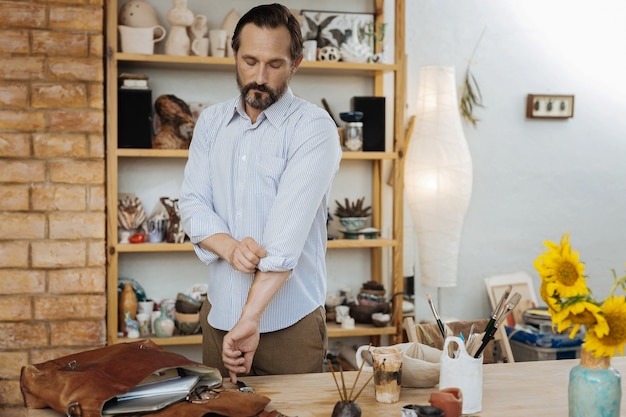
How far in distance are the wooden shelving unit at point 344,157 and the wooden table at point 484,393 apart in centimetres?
176

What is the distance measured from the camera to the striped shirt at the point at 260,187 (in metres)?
2.09

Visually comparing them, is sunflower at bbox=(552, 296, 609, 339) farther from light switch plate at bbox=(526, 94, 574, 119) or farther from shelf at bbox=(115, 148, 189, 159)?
light switch plate at bbox=(526, 94, 574, 119)

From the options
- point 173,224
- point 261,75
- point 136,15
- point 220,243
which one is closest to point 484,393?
point 220,243

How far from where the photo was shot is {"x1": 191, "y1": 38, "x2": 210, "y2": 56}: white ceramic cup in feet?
12.1

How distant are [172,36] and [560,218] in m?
2.51

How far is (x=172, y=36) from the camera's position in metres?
3.68

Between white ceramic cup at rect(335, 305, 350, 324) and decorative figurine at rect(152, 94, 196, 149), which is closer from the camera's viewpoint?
decorative figurine at rect(152, 94, 196, 149)

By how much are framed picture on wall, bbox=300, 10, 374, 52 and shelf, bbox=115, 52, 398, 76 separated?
136 mm

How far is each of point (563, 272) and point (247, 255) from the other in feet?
2.67

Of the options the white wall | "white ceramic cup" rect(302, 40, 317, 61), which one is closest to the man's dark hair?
"white ceramic cup" rect(302, 40, 317, 61)

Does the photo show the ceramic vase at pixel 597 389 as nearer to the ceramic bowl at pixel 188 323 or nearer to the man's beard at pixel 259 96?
the man's beard at pixel 259 96

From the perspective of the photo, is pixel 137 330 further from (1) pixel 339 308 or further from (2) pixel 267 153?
(2) pixel 267 153

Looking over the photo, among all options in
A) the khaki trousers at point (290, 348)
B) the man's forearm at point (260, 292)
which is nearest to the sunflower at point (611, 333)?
the man's forearm at point (260, 292)

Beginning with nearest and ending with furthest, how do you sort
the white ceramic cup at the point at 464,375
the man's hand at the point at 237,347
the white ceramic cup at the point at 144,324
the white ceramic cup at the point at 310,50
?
1. the white ceramic cup at the point at 464,375
2. the man's hand at the point at 237,347
3. the white ceramic cup at the point at 144,324
4. the white ceramic cup at the point at 310,50
